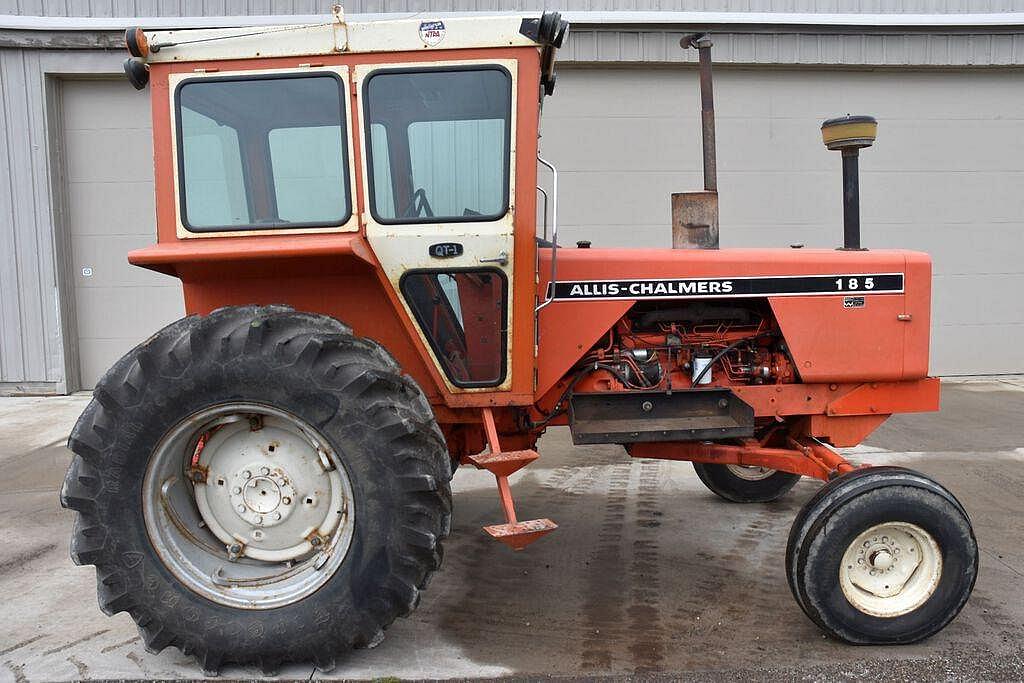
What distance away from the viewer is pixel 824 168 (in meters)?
8.52

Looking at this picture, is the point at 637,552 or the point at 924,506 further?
the point at 637,552

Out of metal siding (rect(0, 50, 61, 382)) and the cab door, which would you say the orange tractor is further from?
metal siding (rect(0, 50, 61, 382))

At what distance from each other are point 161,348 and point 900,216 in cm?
807

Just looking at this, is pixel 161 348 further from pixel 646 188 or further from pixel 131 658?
pixel 646 188

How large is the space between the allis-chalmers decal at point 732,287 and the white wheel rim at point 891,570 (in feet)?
3.61

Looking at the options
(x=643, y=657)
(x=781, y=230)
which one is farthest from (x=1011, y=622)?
(x=781, y=230)

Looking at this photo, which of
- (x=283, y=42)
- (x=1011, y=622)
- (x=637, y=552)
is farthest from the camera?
(x=637, y=552)

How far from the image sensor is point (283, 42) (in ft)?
9.98

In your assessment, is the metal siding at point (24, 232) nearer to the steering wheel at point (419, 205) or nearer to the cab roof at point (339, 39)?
the cab roof at point (339, 39)

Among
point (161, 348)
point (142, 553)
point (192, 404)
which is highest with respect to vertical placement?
point (161, 348)

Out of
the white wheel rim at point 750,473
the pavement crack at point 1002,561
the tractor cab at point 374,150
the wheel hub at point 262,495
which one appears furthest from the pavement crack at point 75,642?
the pavement crack at point 1002,561

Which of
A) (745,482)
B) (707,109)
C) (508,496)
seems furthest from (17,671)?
(745,482)

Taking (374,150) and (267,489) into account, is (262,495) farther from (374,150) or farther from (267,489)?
(374,150)

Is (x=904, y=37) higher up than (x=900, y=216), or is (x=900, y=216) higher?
(x=904, y=37)
